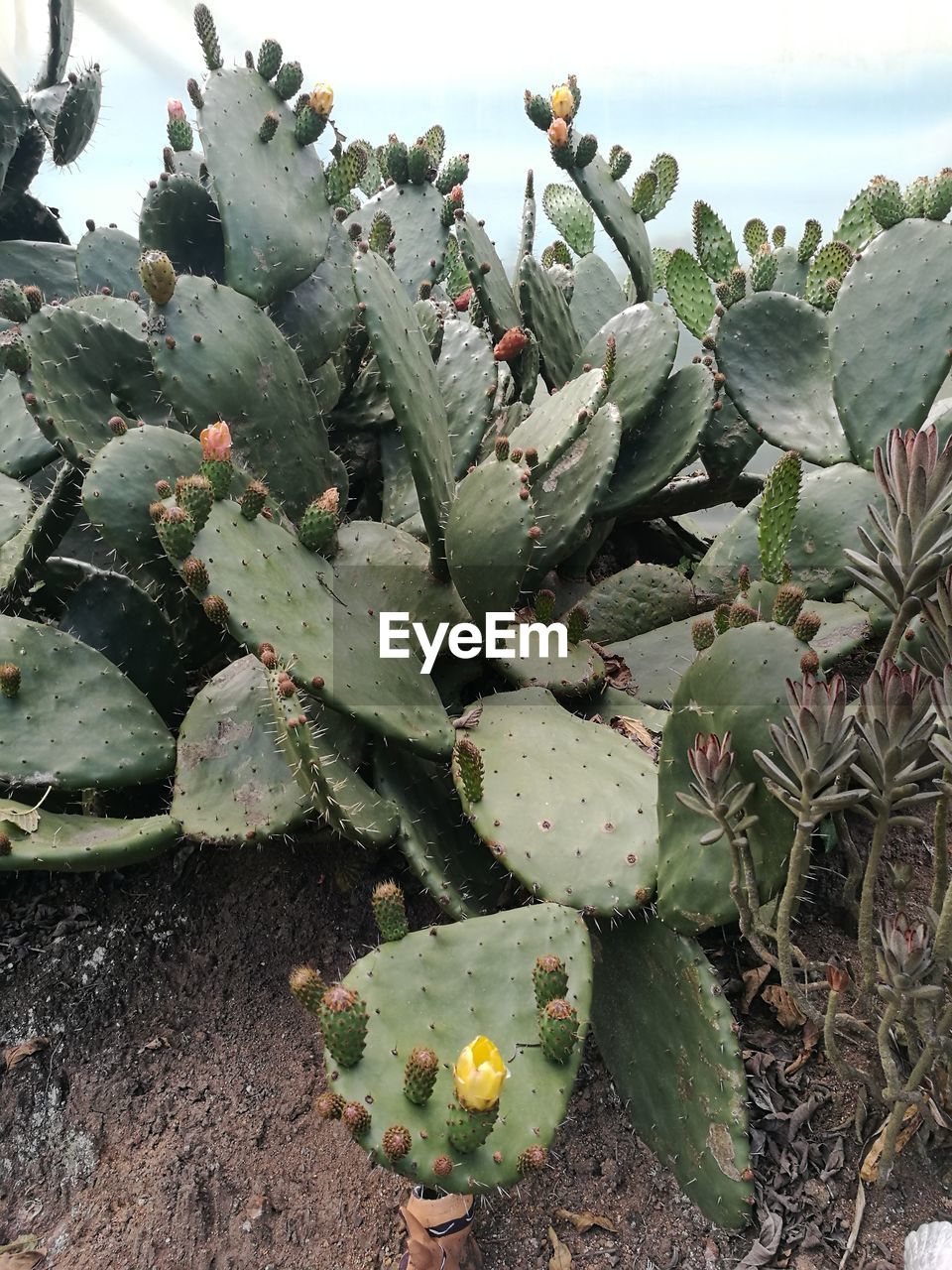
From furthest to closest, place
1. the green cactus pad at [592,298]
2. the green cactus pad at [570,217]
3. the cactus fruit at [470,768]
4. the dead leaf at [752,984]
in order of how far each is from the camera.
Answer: the green cactus pad at [570,217]
the green cactus pad at [592,298]
the dead leaf at [752,984]
the cactus fruit at [470,768]

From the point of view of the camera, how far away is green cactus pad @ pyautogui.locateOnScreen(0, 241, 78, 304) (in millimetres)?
2385

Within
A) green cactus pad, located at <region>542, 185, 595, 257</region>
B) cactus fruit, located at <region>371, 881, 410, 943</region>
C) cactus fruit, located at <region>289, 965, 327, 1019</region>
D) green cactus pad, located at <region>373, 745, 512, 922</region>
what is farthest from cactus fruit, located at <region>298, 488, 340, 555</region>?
green cactus pad, located at <region>542, 185, 595, 257</region>

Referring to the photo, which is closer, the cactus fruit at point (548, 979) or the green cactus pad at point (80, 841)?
the cactus fruit at point (548, 979)

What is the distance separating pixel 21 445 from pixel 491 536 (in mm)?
1009

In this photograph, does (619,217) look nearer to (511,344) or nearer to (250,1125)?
(511,344)

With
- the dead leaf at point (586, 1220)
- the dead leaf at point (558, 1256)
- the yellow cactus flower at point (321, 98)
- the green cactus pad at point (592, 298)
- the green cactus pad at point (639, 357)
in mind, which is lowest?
the dead leaf at point (558, 1256)

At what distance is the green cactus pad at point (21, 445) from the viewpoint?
5.80 ft

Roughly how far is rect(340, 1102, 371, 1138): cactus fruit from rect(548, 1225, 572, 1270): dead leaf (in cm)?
37

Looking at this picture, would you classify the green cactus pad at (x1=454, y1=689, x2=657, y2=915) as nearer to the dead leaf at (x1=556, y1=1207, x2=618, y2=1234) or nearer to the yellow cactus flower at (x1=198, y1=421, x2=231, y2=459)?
the dead leaf at (x1=556, y1=1207, x2=618, y2=1234)

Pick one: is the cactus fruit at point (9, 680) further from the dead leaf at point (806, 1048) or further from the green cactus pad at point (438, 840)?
the dead leaf at point (806, 1048)

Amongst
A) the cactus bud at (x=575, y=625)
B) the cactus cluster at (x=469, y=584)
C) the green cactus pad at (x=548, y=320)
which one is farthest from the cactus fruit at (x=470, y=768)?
the green cactus pad at (x=548, y=320)

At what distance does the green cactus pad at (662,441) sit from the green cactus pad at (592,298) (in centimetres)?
53

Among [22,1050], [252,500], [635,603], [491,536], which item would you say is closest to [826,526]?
[635,603]

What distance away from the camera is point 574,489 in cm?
159
